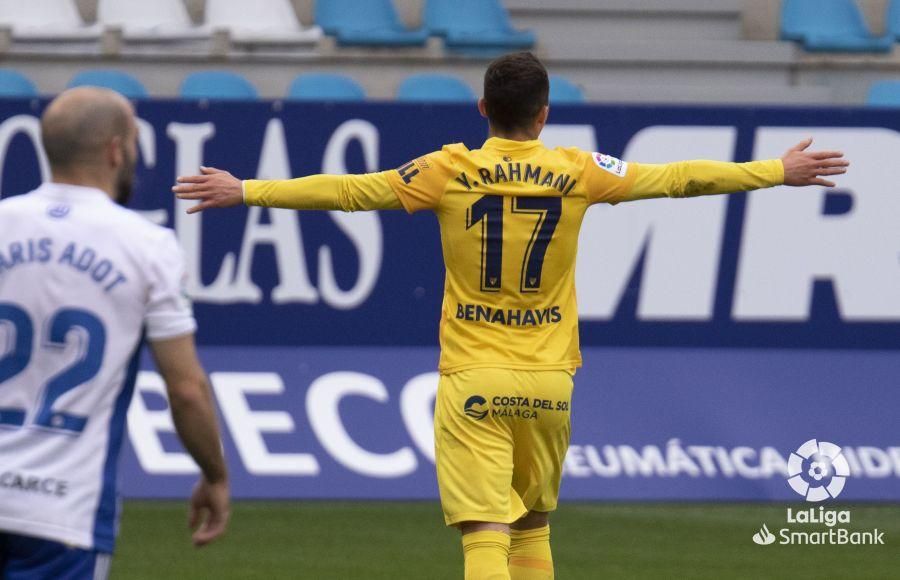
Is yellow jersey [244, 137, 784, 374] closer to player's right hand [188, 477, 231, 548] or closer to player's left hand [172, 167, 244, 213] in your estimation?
player's left hand [172, 167, 244, 213]

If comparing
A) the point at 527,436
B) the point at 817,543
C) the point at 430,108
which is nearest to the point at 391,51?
the point at 430,108

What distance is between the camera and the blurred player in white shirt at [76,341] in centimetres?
331

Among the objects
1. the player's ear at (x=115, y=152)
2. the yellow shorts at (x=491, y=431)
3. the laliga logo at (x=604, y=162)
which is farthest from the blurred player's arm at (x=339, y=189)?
the player's ear at (x=115, y=152)

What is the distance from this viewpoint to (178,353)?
3.38 meters

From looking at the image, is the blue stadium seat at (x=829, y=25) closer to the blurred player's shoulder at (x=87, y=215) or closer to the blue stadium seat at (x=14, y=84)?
the blue stadium seat at (x=14, y=84)

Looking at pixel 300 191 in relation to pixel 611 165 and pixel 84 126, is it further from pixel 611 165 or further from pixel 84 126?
pixel 84 126

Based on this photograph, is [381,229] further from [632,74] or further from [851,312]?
[632,74]

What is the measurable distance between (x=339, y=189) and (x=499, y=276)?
59 cm

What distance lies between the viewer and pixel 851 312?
8.69 meters

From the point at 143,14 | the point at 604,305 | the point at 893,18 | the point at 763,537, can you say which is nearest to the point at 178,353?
the point at 763,537

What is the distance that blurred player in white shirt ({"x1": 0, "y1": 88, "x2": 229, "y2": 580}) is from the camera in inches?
130

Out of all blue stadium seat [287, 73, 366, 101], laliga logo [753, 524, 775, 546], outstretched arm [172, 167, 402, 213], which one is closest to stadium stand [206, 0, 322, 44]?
blue stadium seat [287, 73, 366, 101]

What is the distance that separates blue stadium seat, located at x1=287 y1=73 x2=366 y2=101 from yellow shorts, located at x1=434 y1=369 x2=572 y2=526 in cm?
747

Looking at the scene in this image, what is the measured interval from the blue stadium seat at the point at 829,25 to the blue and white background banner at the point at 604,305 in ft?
17.1
